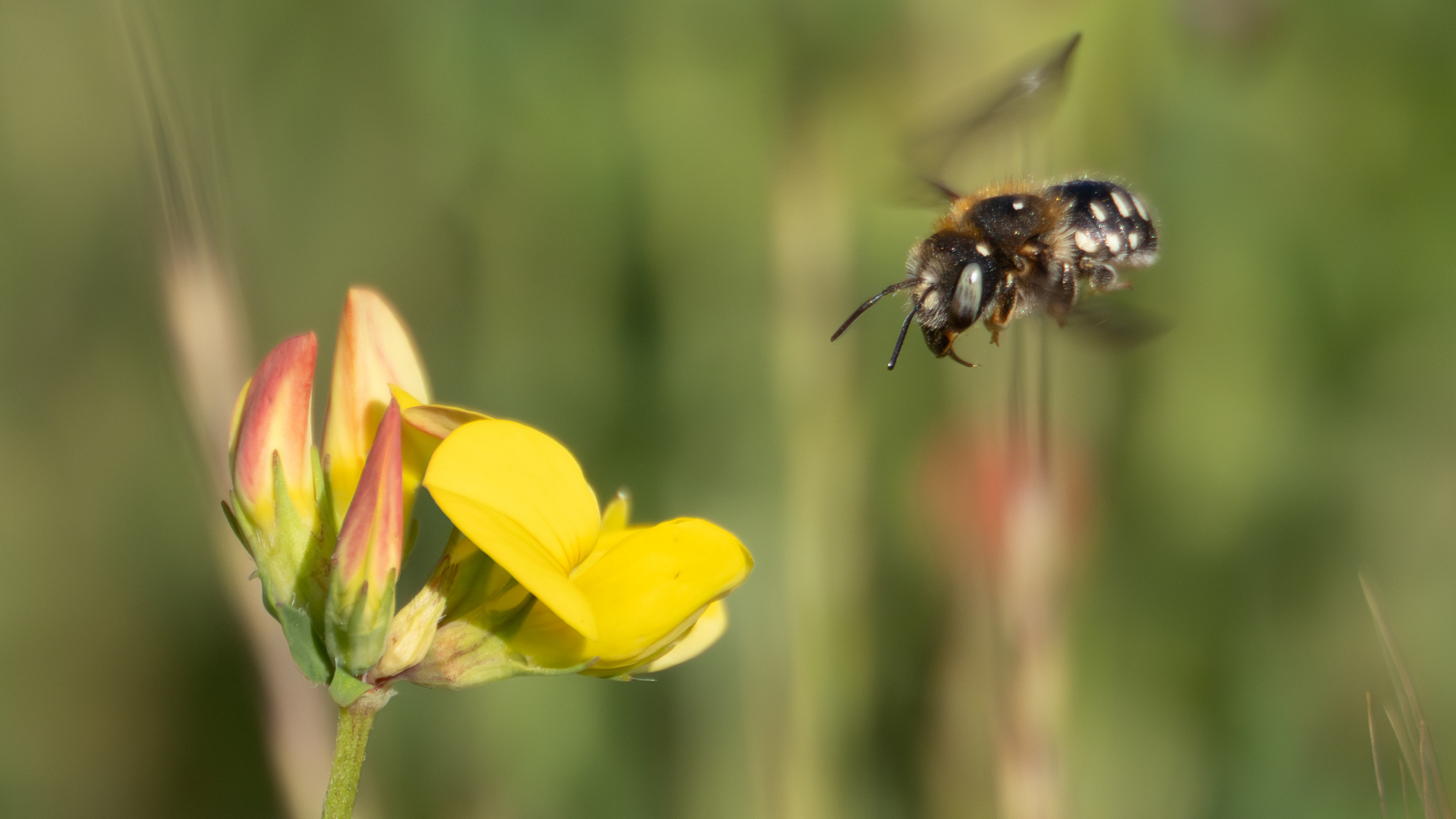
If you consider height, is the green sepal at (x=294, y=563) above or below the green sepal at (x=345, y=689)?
above

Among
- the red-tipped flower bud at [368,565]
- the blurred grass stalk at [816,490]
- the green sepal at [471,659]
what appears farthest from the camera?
the blurred grass stalk at [816,490]

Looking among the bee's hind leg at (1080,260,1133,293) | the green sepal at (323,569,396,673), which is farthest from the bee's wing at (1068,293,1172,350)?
the green sepal at (323,569,396,673)

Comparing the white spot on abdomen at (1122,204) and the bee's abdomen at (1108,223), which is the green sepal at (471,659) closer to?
the bee's abdomen at (1108,223)

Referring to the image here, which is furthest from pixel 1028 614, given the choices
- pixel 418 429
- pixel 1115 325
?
pixel 418 429

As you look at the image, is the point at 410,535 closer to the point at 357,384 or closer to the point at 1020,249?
the point at 357,384

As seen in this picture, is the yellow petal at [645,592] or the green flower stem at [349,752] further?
the yellow petal at [645,592]

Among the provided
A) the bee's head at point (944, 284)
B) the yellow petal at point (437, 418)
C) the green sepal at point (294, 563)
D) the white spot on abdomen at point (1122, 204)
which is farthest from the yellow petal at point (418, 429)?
the white spot on abdomen at point (1122, 204)

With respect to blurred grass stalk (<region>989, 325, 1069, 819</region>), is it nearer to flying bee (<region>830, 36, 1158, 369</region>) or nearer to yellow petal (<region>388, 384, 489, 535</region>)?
flying bee (<region>830, 36, 1158, 369</region>)
